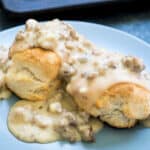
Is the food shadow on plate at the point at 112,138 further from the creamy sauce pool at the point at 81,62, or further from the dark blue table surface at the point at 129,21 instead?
the dark blue table surface at the point at 129,21

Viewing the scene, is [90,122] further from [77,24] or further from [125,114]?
[77,24]

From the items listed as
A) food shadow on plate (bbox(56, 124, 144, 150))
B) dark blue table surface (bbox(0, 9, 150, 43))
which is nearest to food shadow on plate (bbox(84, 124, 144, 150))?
food shadow on plate (bbox(56, 124, 144, 150))

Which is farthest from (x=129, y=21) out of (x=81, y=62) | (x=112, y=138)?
(x=112, y=138)

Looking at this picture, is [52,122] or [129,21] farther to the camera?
[129,21]

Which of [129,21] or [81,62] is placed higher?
[81,62]

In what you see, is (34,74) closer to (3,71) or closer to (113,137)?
(3,71)

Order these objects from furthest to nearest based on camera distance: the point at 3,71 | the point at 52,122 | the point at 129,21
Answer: the point at 129,21, the point at 3,71, the point at 52,122
